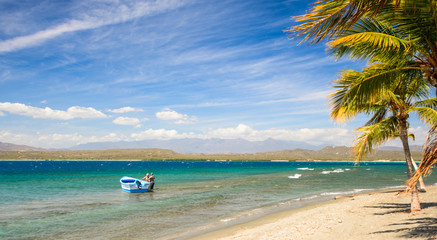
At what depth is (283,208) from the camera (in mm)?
19797

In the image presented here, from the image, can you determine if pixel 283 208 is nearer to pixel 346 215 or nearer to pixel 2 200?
pixel 346 215

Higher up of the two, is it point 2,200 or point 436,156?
point 436,156

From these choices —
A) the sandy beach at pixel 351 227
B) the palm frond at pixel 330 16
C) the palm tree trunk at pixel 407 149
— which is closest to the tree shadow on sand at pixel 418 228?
the sandy beach at pixel 351 227

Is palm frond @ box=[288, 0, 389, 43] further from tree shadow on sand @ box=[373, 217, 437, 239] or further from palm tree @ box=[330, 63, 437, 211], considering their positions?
tree shadow on sand @ box=[373, 217, 437, 239]

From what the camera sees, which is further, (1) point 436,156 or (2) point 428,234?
(2) point 428,234

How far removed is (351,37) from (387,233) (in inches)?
286

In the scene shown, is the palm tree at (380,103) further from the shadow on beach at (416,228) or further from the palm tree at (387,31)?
the shadow on beach at (416,228)

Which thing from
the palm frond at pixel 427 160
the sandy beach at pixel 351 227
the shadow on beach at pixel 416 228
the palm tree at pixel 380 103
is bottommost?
the sandy beach at pixel 351 227

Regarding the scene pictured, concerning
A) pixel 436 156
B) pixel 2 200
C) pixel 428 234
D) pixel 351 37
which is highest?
Result: pixel 351 37

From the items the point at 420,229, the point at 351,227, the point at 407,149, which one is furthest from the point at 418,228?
the point at 407,149

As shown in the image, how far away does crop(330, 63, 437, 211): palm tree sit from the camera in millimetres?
6215

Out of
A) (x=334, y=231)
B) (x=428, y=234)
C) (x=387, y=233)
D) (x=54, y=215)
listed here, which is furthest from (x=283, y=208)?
(x=54, y=215)

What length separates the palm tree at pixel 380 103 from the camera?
6.21m

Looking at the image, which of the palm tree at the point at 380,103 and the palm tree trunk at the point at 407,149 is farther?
the palm tree trunk at the point at 407,149
